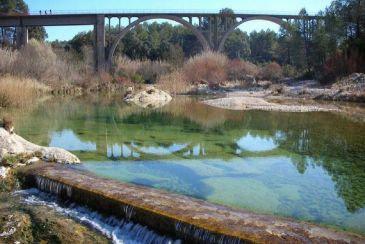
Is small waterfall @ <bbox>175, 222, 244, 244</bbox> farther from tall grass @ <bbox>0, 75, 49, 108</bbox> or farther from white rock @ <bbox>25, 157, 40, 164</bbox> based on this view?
tall grass @ <bbox>0, 75, 49, 108</bbox>

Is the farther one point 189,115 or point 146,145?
point 189,115

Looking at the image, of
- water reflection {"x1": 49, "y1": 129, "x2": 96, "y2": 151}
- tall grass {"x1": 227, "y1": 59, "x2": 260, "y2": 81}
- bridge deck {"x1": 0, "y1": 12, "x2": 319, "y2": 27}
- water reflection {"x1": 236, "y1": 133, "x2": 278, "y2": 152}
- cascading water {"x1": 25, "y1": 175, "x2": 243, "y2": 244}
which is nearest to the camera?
cascading water {"x1": 25, "y1": 175, "x2": 243, "y2": 244}

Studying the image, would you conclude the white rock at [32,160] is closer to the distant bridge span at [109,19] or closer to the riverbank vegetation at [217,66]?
the riverbank vegetation at [217,66]

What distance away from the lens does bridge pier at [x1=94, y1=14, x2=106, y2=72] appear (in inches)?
1785

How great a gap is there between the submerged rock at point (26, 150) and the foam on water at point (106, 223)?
1.56m

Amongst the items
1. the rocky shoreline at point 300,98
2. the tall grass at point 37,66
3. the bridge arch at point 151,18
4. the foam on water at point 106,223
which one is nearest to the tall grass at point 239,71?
the rocky shoreline at point 300,98

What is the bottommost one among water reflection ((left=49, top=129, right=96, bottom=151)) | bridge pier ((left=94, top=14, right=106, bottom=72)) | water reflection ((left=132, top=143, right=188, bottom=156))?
water reflection ((left=132, top=143, right=188, bottom=156))

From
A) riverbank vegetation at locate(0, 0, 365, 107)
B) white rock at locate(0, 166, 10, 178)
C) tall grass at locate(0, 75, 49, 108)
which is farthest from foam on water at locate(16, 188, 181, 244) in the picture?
riverbank vegetation at locate(0, 0, 365, 107)

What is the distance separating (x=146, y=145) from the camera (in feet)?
36.6

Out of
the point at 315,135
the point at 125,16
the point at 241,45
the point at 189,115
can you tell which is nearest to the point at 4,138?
the point at 315,135

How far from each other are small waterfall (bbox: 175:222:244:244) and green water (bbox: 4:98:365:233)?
60.8 inches

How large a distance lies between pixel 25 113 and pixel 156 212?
508 inches

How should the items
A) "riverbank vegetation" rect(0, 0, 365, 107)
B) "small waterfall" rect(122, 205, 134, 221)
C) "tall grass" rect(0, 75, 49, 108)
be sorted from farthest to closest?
"riverbank vegetation" rect(0, 0, 365, 107)
"tall grass" rect(0, 75, 49, 108)
"small waterfall" rect(122, 205, 134, 221)

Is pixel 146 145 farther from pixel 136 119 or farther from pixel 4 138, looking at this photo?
pixel 136 119
